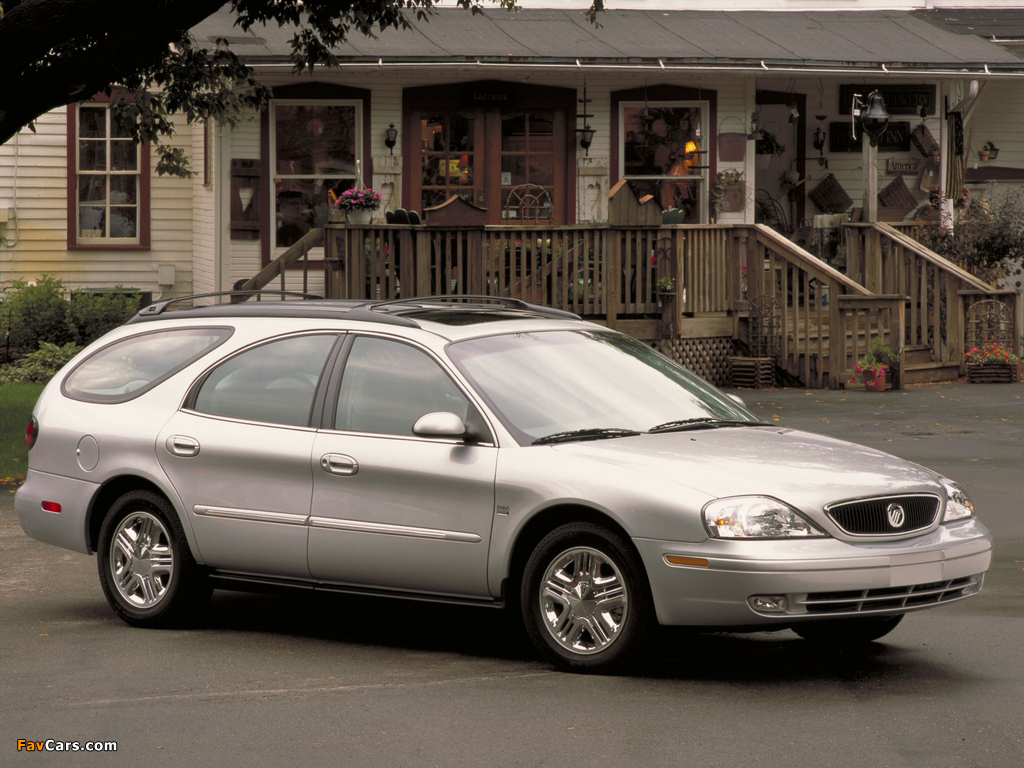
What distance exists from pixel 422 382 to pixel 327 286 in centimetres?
1128

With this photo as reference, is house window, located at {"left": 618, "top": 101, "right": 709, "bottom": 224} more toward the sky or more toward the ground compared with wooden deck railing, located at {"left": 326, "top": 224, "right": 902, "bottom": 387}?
more toward the sky

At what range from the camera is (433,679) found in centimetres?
627

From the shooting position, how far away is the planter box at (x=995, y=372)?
19344mm

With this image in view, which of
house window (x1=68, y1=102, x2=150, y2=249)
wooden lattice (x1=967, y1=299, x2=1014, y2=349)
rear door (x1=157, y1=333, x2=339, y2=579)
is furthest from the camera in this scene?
house window (x1=68, y1=102, x2=150, y2=249)

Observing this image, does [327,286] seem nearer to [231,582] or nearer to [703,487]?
[231,582]

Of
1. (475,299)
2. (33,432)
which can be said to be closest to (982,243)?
(475,299)

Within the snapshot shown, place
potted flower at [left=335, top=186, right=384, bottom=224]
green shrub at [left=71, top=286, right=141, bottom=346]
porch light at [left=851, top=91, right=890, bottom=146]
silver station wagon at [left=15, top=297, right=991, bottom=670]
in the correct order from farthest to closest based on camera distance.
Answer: green shrub at [left=71, top=286, right=141, bottom=346] < porch light at [left=851, top=91, right=890, bottom=146] < potted flower at [left=335, top=186, right=384, bottom=224] < silver station wagon at [left=15, top=297, right=991, bottom=670]

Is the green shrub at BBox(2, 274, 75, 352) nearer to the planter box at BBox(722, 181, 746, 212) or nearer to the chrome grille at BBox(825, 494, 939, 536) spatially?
the planter box at BBox(722, 181, 746, 212)

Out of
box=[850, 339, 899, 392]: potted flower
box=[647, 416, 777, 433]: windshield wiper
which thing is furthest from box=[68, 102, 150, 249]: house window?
box=[647, 416, 777, 433]: windshield wiper

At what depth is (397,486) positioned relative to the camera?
668 centimetres

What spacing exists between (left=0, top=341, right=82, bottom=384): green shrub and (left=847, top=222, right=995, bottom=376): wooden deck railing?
34.9 ft

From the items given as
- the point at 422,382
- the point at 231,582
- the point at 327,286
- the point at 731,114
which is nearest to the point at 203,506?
the point at 231,582

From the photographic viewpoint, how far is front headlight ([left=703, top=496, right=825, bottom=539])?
19.4ft

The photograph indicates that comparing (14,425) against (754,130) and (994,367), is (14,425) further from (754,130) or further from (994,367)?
(994,367)
